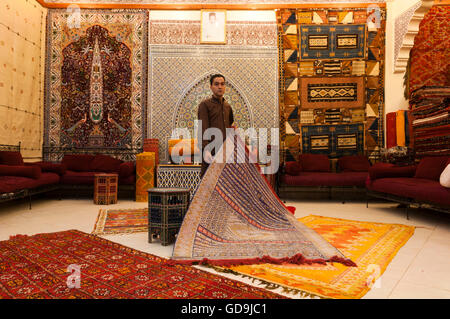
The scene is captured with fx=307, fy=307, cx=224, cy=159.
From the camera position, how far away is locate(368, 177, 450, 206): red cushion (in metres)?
3.48

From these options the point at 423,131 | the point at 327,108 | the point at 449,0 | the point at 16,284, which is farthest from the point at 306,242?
the point at 449,0

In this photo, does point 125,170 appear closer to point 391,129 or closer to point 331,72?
point 331,72

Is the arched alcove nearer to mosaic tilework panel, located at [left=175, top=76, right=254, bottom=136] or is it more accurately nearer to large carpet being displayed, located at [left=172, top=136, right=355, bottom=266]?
mosaic tilework panel, located at [left=175, top=76, right=254, bottom=136]

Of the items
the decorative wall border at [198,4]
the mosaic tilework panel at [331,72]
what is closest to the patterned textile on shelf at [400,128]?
the mosaic tilework panel at [331,72]

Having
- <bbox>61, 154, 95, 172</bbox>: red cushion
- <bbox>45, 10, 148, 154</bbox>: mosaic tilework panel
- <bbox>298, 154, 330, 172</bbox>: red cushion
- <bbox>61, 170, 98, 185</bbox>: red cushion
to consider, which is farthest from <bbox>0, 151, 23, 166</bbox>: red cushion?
<bbox>298, 154, 330, 172</bbox>: red cushion

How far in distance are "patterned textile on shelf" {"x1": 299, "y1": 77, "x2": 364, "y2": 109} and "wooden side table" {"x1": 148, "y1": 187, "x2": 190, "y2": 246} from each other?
4.69 m

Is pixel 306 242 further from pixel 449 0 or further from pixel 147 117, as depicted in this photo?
pixel 449 0

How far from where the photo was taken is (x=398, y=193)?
422cm

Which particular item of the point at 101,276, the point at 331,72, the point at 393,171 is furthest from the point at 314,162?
the point at 101,276

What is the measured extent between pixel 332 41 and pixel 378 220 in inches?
167

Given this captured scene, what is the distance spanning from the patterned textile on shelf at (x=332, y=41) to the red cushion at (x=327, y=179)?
2.68 metres

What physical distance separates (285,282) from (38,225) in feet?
10.2

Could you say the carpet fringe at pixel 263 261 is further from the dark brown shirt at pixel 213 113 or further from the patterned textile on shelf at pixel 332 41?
the patterned textile on shelf at pixel 332 41

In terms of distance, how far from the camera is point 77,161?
20.7 ft
